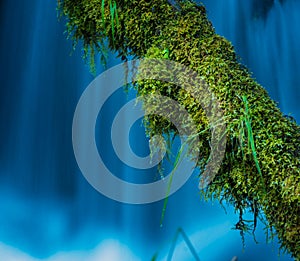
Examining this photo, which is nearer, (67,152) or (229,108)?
(229,108)

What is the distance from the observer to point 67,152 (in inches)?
233

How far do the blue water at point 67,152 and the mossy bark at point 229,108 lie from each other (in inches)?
185

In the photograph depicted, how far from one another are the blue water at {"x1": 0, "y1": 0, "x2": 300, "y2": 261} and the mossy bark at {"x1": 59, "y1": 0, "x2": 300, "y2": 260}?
4697mm

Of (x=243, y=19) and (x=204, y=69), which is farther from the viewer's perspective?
(x=243, y=19)

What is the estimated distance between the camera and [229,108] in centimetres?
82

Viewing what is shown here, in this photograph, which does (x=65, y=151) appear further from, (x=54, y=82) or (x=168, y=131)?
(x=168, y=131)

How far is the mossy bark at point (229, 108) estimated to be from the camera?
75 cm

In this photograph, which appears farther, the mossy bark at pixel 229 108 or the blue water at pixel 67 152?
the blue water at pixel 67 152

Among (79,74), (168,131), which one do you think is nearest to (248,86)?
(168,131)

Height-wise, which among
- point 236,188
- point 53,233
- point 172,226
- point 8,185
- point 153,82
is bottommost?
point 236,188

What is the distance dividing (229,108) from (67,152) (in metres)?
5.30

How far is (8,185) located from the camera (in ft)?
18.7

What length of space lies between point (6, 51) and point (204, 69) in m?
5.38

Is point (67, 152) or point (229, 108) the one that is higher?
point (67, 152)
